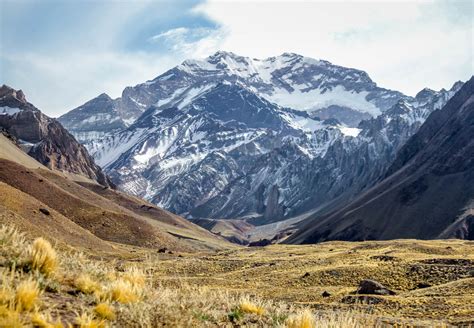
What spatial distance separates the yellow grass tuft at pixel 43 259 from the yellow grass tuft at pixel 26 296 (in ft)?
5.54

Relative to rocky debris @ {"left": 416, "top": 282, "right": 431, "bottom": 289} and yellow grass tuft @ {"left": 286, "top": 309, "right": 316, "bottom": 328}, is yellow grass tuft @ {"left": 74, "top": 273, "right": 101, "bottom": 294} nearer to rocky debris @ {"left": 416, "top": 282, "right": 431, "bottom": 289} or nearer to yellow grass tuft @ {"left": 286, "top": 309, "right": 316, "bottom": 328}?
yellow grass tuft @ {"left": 286, "top": 309, "right": 316, "bottom": 328}

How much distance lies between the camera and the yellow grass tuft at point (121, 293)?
1005 cm

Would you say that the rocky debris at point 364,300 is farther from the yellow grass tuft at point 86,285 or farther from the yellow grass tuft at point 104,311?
the yellow grass tuft at point 104,311

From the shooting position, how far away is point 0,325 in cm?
752

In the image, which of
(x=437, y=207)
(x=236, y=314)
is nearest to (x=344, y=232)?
(x=437, y=207)

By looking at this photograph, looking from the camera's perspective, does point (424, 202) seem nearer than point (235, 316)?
No

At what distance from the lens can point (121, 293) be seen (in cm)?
1013

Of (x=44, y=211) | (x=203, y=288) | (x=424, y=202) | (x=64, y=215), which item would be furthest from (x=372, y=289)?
(x=424, y=202)

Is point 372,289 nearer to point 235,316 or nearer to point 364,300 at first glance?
point 364,300

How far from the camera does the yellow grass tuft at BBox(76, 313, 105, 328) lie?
8.22 meters

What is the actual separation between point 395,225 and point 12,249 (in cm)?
15035

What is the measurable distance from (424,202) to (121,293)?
154m

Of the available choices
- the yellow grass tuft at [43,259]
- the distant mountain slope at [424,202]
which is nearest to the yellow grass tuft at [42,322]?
the yellow grass tuft at [43,259]

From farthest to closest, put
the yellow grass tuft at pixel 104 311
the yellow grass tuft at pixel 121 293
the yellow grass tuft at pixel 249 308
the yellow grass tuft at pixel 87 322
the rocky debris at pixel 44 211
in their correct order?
the rocky debris at pixel 44 211 < the yellow grass tuft at pixel 249 308 < the yellow grass tuft at pixel 121 293 < the yellow grass tuft at pixel 104 311 < the yellow grass tuft at pixel 87 322
